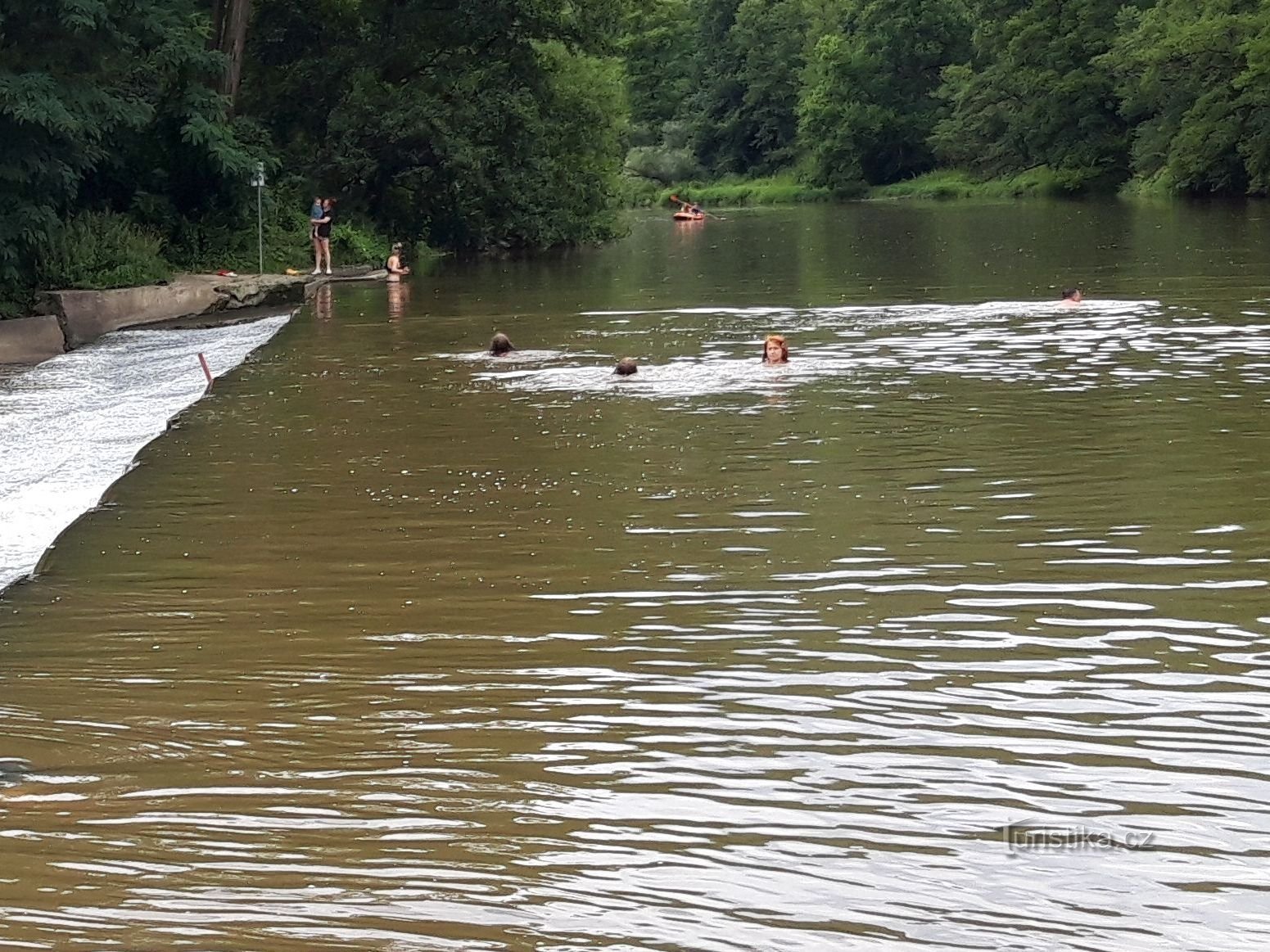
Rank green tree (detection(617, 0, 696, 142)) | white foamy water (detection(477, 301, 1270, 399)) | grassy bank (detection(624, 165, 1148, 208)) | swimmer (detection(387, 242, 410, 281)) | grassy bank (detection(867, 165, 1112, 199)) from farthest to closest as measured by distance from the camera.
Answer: green tree (detection(617, 0, 696, 142)), grassy bank (detection(867, 165, 1112, 199)), grassy bank (detection(624, 165, 1148, 208)), swimmer (detection(387, 242, 410, 281)), white foamy water (detection(477, 301, 1270, 399))

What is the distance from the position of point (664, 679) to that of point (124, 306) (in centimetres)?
2210

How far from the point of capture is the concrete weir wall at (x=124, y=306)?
2552 centimetres

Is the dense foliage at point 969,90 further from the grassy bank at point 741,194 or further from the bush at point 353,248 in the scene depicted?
the bush at point 353,248

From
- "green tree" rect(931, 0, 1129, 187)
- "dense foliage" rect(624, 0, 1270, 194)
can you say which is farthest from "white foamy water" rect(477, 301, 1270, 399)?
"green tree" rect(931, 0, 1129, 187)

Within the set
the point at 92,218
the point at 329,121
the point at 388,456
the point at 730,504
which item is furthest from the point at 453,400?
the point at 329,121

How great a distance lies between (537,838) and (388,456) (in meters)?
9.09

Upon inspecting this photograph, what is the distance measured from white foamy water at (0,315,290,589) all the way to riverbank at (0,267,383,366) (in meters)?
0.48

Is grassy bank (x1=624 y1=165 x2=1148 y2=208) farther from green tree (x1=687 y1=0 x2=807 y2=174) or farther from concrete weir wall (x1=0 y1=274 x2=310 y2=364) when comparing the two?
concrete weir wall (x1=0 y1=274 x2=310 y2=364)

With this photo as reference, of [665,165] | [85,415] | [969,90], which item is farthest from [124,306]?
[665,165]

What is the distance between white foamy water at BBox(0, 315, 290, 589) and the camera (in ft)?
42.8

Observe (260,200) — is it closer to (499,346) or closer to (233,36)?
(233,36)

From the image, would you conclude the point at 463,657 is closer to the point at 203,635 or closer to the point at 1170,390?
the point at 203,635

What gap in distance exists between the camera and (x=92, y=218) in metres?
31.8

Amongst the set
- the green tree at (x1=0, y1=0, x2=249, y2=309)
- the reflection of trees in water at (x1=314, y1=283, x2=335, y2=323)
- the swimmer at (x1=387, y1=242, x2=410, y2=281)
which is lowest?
the reflection of trees in water at (x1=314, y1=283, x2=335, y2=323)
